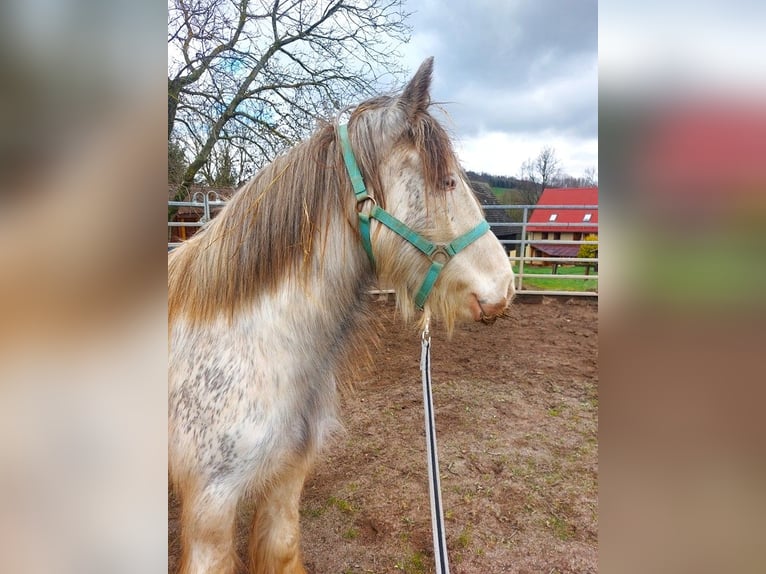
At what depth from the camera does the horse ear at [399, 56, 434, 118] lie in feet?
3.83

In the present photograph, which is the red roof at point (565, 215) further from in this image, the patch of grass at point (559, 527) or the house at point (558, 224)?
the patch of grass at point (559, 527)

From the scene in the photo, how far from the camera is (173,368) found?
1138mm

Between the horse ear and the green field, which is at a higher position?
the horse ear

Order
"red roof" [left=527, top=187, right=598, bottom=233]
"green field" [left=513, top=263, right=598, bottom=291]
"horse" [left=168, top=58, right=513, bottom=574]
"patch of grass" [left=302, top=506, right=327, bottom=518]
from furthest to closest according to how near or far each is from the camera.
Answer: "green field" [left=513, top=263, right=598, bottom=291]
"red roof" [left=527, top=187, right=598, bottom=233]
"patch of grass" [left=302, top=506, right=327, bottom=518]
"horse" [left=168, top=58, right=513, bottom=574]

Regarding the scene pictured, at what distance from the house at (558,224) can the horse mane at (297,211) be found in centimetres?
594

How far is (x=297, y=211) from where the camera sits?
1144 mm

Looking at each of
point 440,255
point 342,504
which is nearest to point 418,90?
point 440,255

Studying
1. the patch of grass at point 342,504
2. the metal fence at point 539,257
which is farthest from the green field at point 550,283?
the patch of grass at point 342,504

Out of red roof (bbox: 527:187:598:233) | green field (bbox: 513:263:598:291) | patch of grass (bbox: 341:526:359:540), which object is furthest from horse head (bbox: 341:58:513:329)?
green field (bbox: 513:263:598:291)

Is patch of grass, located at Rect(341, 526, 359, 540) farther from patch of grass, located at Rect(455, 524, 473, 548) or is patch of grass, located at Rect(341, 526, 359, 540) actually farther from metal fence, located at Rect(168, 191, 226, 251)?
metal fence, located at Rect(168, 191, 226, 251)

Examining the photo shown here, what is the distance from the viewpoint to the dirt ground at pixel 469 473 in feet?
6.39

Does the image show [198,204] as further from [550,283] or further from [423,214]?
[550,283]
